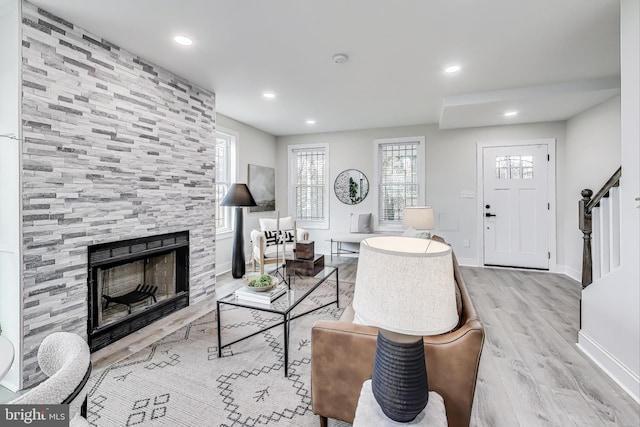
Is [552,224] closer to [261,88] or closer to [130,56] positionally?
[261,88]

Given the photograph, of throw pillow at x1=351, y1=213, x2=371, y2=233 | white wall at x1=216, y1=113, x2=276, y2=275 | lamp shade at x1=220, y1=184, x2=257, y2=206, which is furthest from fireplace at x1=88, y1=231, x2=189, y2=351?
throw pillow at x1=351, y1=213, x2=371, y2=233

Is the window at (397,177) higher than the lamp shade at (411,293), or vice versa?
the window at (397,177)

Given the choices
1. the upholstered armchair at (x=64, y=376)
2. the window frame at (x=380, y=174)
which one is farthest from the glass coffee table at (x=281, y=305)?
the window frame at (x=380, y=174)

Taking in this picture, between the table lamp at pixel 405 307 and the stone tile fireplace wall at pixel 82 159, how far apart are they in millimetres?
2350

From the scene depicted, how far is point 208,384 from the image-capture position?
1.99 meters

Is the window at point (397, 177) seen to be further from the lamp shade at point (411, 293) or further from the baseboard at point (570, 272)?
the lamp shade at point (411, 293)

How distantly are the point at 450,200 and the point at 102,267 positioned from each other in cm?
507

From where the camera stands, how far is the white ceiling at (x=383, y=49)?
85.2 inches

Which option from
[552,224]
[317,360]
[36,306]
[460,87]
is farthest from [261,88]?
[552,224]

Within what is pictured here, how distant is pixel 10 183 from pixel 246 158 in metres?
3.55

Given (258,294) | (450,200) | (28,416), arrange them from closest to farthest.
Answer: (28,416) < (258,294) < (450,200)

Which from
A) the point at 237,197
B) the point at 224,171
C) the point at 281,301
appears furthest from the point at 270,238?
the point at 281,301

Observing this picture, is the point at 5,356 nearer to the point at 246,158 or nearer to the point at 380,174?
the point at 246,158

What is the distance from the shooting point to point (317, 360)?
58.7 inches
